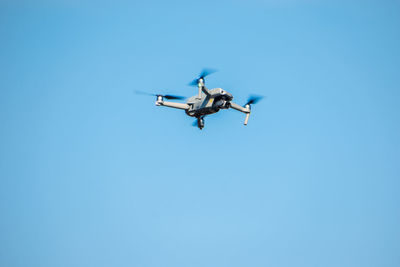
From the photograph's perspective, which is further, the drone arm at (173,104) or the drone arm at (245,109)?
the drone arm at (245,109)

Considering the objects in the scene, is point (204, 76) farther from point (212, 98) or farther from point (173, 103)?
point (173, 103)

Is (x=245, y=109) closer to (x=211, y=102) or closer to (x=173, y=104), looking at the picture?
(x=211, y=102)

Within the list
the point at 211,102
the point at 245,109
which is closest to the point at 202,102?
the point at 211,102

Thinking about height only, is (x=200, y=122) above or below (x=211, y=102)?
below

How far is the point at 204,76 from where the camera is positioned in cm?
5578

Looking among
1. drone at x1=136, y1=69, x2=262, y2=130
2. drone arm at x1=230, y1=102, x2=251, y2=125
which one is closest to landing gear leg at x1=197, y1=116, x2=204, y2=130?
drone at x1=136, y1=69, x2=262, y2=130

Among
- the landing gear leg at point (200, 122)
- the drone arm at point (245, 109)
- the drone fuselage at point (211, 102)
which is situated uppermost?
the drone arm at point (245, 109)

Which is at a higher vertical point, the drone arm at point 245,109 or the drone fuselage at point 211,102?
the drone arm at point 245,109

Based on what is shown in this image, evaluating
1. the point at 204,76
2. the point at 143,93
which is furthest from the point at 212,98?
the point at 143,93

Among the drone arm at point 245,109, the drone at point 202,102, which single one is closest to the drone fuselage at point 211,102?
the drone at point 202,102

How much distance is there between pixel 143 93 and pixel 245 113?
733 inches

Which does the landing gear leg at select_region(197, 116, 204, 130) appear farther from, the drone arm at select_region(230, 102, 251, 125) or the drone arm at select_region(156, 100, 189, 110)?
the drone arm at select_region(230, 102, 251, 125)

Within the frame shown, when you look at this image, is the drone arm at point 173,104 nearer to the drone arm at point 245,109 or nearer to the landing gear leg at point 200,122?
the landing gear leg at point 200,122

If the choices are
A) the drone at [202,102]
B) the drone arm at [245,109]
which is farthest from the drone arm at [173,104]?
the drone arm at [245,109]
